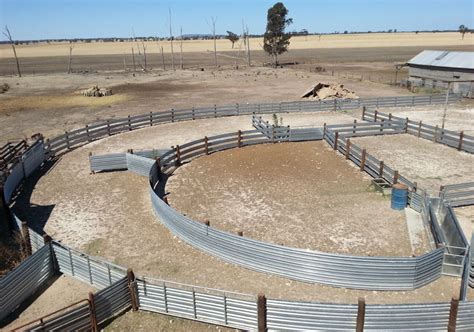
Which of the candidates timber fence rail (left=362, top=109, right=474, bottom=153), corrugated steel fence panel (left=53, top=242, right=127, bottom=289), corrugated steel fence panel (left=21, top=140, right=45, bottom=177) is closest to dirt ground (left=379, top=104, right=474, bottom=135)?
timber fence rail (left=362, top=109, right=474, bottom=153)

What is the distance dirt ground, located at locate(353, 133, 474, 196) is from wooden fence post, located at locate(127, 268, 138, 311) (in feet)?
42.3

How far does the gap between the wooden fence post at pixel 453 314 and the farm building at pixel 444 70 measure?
35399mm

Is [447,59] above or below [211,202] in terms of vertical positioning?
above

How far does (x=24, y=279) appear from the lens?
11.3 meters

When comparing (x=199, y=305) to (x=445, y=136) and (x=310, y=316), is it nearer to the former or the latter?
(x=310, y=316)

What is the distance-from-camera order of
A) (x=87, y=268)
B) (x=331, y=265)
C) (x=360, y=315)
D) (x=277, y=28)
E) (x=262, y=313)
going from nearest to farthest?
(x=360, y=315) → (x=262, y=313) → (x=331, y=265) → (x=87, y=268) → (x=277, y=28)

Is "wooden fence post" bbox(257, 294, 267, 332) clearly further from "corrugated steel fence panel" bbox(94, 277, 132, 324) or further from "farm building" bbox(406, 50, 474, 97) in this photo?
"farm building" bbox(406, 50, 474, 97)

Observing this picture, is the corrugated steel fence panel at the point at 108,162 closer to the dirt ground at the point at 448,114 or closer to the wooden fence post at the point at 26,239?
the wooden fence post at the point at 26,239

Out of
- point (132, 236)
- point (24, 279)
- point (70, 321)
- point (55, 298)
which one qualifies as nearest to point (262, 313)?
point (70, 321)

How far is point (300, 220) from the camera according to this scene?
51.0 feet

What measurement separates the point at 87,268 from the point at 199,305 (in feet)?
11.6

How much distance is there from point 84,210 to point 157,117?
1491 centimetres

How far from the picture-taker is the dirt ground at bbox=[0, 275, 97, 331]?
10727 millimetres

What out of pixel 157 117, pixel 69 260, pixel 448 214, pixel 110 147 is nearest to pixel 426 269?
pixel 448 214
